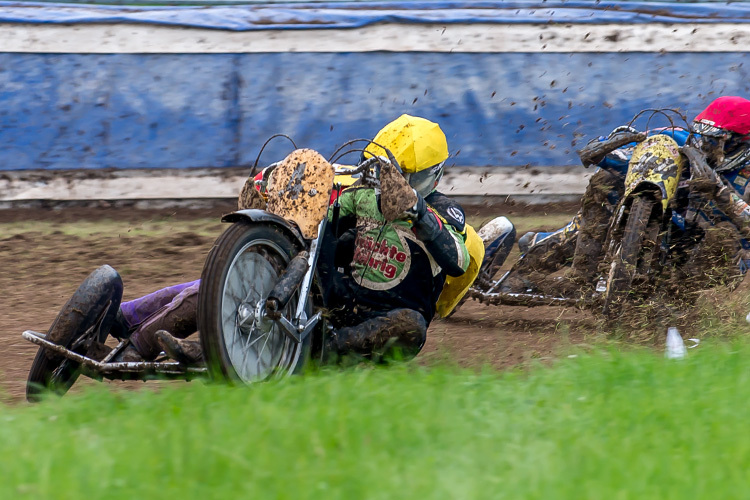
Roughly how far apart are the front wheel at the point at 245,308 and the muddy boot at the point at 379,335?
331 mm

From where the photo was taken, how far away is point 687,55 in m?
10.6

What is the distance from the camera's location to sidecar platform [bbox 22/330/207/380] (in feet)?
13.5

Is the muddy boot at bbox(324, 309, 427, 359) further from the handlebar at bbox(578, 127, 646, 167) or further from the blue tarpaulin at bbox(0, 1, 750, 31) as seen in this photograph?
the blue tarpaulin at bbox(0, 1, 750, 31)

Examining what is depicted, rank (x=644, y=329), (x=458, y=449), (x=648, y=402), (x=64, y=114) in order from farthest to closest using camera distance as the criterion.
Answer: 1. (x=64, y=114)
2. (x=644, y=329)
3. (x=648, y=402)
4. (x=458, y=449)

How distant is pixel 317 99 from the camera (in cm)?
1014

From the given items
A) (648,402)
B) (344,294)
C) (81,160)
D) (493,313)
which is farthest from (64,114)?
(648,402)

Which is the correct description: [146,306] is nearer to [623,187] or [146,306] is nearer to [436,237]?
[436,237]

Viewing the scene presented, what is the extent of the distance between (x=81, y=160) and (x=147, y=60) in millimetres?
1174

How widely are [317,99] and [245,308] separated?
6.24m

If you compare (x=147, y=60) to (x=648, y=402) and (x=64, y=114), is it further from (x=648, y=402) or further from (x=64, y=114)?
(x=648, y=402)

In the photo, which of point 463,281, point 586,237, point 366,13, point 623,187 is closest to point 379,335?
point 463,281

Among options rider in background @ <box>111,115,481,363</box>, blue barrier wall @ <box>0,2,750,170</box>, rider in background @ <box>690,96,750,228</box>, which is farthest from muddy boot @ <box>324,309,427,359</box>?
blue barrier wall @ <box>0,2,750,170</box>

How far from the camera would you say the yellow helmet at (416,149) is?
490 centimetres

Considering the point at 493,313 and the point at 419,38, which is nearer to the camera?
the point at 493,313
